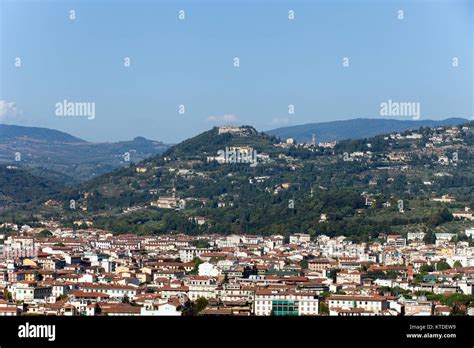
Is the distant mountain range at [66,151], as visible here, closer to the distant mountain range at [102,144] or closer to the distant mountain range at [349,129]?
the distant mountain range at [102,144]

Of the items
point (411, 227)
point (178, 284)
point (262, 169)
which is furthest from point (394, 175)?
point (178, 284)

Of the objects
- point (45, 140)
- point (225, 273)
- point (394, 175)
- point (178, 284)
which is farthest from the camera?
point (45, 140)

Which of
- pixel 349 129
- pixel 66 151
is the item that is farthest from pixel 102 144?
pixel 349 129

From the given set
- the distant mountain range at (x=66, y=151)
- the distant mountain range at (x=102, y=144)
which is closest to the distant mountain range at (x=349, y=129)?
the distant mountain range at (x=102, y=144)

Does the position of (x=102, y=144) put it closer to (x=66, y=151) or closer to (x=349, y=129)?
(x=66, y=151)

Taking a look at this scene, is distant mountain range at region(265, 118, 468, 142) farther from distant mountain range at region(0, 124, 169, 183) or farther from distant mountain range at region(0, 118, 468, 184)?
distant mountain range at region(0, 124, 169, 183)

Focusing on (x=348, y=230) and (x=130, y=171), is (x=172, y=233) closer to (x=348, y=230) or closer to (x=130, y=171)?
(x=348, y=230)

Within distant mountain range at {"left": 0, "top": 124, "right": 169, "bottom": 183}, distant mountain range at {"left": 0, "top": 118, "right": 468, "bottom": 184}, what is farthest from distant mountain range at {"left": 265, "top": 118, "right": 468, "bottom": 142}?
distant mountain range at {"left": 0, "top": 124, "right": 169, "bottom": 183}
